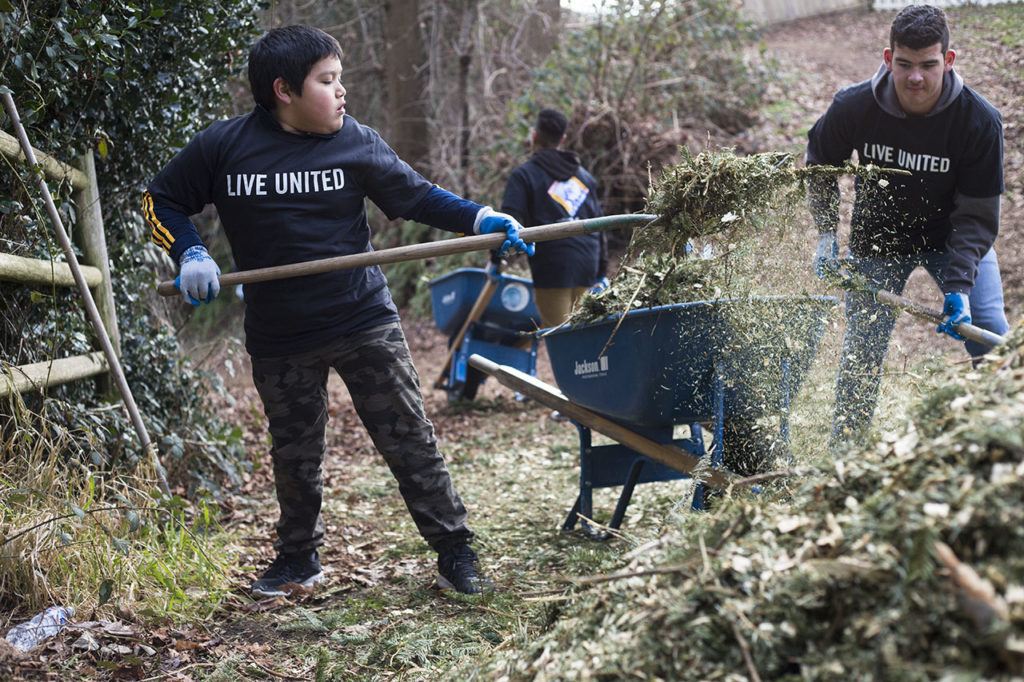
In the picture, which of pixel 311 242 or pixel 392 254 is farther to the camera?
pixel 311 242

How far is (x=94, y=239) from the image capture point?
14.5 feet

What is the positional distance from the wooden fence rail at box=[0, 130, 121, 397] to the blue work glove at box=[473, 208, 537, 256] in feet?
5.38

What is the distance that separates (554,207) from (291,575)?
136 inches

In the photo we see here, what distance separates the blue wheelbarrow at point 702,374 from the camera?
11.2ft

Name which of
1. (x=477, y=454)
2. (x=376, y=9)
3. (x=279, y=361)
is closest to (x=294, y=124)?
(x=279, y=361)

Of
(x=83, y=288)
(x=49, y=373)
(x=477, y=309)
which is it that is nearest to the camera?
(x=49, y=373)

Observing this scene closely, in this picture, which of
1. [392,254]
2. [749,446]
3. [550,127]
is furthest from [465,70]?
[749,446]

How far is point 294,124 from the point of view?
3564 mm

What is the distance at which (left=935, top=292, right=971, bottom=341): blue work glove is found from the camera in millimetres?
3620

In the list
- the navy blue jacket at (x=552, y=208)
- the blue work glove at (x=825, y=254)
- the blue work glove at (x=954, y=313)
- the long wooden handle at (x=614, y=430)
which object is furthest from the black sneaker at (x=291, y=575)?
the navy blue jacket at (x=552, y=208)

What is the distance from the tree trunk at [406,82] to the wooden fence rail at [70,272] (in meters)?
8.66

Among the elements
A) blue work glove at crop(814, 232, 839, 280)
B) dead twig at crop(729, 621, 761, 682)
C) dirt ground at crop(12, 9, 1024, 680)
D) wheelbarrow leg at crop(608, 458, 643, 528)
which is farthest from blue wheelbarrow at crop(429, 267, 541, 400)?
dead twig at crop(729, 621, 761, 682)

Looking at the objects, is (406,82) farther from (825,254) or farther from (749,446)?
(749,446)

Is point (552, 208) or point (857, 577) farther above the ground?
point (552, 208)
